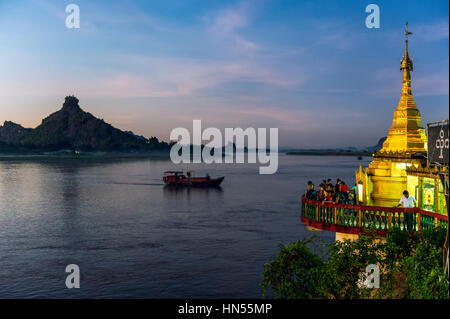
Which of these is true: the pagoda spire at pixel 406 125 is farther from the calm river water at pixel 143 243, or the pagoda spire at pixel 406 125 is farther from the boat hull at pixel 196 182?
the boat hull at pixel 196 182

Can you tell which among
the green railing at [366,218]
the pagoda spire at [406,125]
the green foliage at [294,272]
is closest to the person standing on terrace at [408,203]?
the green railing at [366,218]

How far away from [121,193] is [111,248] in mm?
57623

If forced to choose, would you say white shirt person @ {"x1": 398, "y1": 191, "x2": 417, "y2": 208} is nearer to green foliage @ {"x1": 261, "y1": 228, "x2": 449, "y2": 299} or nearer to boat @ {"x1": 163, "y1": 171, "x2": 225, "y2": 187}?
green foliage @ {"x1": 261, "y1": 228, "x2": 449, "y2": 299}

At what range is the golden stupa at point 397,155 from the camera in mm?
20562

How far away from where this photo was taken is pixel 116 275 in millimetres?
36719

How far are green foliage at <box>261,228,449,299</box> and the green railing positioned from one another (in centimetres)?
169

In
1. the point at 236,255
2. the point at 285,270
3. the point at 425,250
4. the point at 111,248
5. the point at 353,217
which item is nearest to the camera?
the point at 425,250

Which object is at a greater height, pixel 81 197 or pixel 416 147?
pixel 416 147

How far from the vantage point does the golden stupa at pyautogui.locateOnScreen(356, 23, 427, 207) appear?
2056 centimetres

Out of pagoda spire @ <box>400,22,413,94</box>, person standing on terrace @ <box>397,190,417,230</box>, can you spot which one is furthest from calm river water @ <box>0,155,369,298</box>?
pagoda spire @ <box>400,22,413,94</box>

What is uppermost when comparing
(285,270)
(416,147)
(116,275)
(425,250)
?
(416,147)
